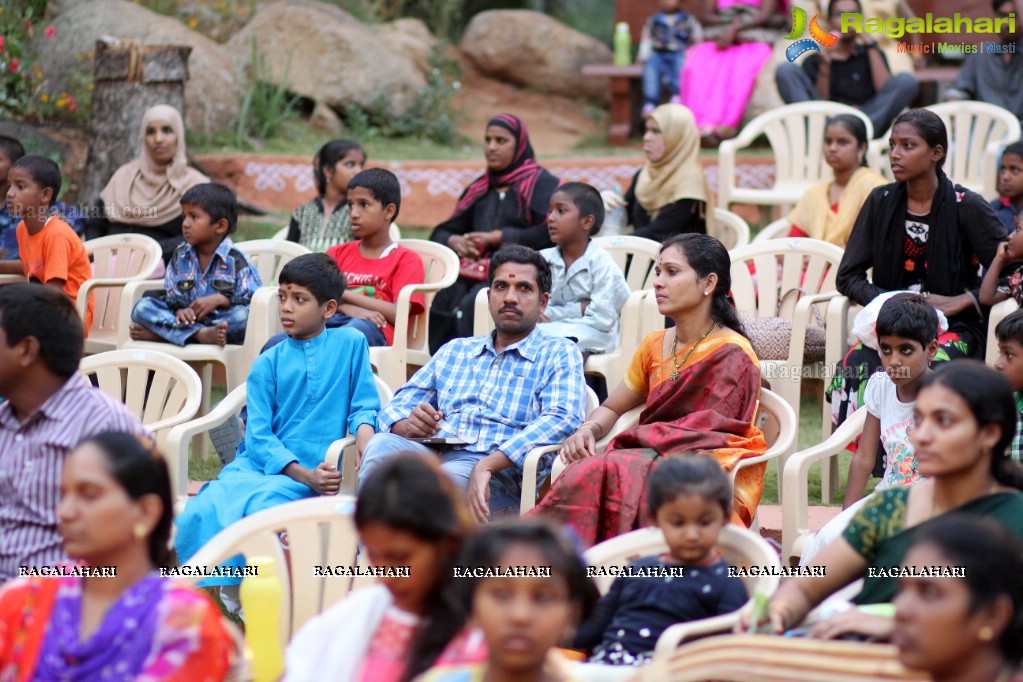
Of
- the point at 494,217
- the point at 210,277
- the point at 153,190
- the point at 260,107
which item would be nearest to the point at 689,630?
the point at 210,277

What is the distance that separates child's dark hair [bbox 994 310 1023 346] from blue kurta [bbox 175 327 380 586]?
2083mm

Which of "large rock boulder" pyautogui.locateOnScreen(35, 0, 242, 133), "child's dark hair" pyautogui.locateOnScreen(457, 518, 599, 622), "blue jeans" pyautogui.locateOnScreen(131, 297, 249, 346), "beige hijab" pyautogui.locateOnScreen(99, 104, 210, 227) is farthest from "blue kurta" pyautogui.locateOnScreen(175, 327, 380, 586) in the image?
"large rock boulder" pyautogui.locateOnScreen(35, 0, 242, 133)

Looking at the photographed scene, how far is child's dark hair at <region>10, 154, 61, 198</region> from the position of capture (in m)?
6.10

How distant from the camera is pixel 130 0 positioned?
10.8 m

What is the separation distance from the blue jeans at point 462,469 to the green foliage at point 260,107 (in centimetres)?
631

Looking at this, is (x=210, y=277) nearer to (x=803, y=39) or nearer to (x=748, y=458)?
(x=748, y=458)

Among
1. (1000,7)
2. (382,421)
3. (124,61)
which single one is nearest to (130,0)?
(124,61)

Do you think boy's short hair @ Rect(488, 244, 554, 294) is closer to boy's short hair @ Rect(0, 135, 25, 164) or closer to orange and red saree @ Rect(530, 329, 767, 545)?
→ orange and red saree @ Rect(530, 329, 767, 545)

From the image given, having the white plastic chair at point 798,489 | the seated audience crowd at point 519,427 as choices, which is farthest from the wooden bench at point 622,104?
the white plastic chair at point 798,489

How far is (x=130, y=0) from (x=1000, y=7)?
6.72 meters

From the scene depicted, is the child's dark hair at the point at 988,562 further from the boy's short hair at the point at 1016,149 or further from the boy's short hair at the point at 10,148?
the boy's short hair at the point at 10,148

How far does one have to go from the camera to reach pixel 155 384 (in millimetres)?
4898

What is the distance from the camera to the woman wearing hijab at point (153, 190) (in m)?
7.01

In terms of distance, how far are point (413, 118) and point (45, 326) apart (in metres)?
8.25
